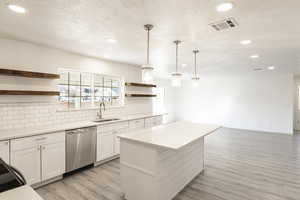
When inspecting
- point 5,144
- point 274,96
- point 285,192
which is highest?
point 274,96

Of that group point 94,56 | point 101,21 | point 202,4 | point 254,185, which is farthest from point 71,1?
point 254,185

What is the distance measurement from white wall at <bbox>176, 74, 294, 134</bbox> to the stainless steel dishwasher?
22.7ft

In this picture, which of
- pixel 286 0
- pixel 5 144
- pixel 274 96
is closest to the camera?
pixel 286 0

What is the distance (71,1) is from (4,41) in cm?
200

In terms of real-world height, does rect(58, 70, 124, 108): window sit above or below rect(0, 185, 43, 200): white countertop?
above

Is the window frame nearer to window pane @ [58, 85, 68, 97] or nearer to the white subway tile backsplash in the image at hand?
window pane @ [58, 85, 68, 97]

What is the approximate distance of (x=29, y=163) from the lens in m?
2.54

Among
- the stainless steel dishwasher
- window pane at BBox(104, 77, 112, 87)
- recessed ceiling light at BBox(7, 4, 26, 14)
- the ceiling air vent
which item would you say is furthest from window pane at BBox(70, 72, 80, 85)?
the ceiling air vent

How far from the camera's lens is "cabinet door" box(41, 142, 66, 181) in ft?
8.87

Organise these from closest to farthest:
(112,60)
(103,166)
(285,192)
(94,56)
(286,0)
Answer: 1. (286,0)
2. (285,192)
3. (103,166)
4. (94,56)
5. (112,60)

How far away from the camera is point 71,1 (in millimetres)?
1682

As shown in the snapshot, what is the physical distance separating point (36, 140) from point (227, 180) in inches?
134

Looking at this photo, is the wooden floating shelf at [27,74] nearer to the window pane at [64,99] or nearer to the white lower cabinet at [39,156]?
the window pane at [64,99]

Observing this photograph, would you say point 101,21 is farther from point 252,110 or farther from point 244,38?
point 252,110
